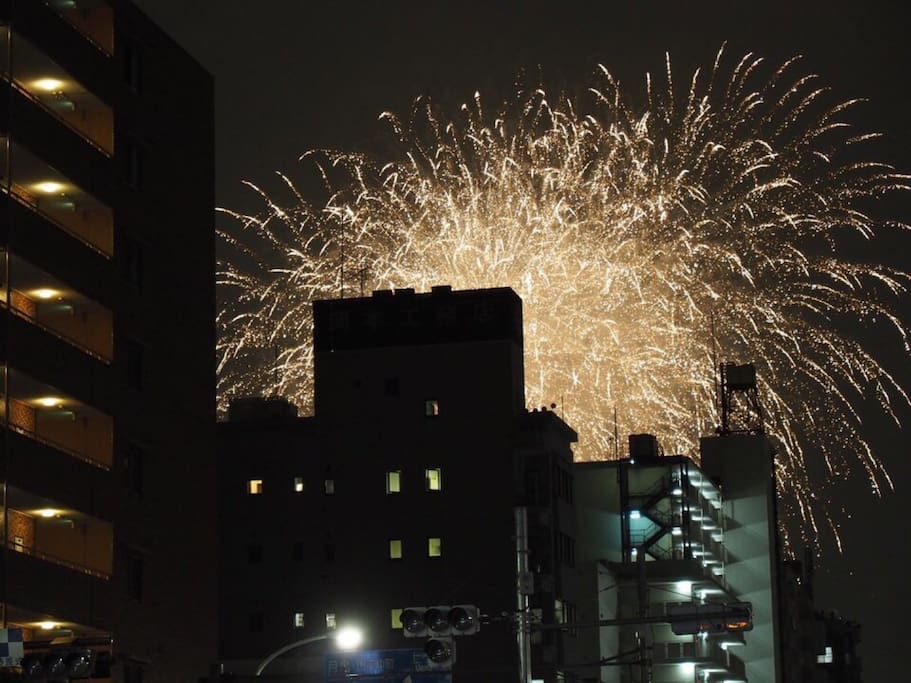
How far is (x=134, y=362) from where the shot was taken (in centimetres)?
6494

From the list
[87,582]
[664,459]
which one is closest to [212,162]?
[87,582]

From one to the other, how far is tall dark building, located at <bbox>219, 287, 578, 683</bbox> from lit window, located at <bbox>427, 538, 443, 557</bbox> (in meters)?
0.07

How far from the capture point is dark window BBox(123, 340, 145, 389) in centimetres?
6431

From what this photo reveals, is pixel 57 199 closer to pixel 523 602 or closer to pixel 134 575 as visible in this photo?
pixel 134 575

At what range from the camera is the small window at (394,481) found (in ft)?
326

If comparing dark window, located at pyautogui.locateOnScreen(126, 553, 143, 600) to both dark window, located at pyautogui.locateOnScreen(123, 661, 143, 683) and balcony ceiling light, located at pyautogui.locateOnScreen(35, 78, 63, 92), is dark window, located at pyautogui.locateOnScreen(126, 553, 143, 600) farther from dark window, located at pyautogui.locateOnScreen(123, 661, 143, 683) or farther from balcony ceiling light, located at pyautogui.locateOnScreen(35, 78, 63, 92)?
balcony ceiling light, located at pyautogui.locateOnScreen(35, 78, 63, 92)

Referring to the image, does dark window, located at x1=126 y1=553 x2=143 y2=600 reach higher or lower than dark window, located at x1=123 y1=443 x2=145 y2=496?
lower

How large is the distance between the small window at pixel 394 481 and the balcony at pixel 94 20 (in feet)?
130

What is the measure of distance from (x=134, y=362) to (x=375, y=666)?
58.9ft

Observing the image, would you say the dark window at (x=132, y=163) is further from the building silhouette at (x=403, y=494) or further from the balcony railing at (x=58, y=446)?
the building silhouette at (x=403, y=494)

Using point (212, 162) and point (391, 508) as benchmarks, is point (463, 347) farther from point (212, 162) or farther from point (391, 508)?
point (212, 162)

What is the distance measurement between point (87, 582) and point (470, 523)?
1591 inches

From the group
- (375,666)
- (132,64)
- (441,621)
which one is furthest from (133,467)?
(441,621)

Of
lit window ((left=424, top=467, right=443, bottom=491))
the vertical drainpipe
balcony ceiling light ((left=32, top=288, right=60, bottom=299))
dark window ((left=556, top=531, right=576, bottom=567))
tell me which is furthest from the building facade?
the vertical drainpipe
